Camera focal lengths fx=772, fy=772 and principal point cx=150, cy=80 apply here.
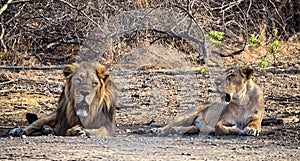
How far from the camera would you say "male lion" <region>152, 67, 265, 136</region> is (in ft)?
22.2

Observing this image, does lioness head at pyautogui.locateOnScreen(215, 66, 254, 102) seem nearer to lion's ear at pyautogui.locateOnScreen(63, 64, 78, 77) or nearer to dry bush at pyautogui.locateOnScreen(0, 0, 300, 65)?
lion's ear at pyautogui.locateOnScreen(63, 64, 78, 77)

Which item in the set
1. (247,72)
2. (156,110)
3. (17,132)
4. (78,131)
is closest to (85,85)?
(78,131)

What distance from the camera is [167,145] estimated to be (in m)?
5.75

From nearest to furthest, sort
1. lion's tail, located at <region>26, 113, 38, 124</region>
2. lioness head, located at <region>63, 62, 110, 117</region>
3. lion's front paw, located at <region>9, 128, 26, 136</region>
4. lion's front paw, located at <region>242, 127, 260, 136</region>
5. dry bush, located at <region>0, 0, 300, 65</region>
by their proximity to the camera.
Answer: lioness head, located at <region>63, 62, 110, 117</region>
lion's front paw, located at <region>242, 127, 260, 136</region>
lion's front paw, located at <region>9, 128, 26, 136</region>
lion's tail, located at <region>26, 113, 38, 124</region>
dry bush, located at <region>0, 0, 300, 65</region>

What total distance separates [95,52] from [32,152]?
511 centimetres

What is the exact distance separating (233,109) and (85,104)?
4.46 ft

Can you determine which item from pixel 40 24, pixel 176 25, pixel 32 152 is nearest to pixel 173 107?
pixel 176 25

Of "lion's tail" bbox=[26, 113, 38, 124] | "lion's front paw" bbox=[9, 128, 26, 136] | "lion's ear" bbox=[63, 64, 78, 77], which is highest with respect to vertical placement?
"lion's ear" bbox=[63, 64, 78, 77]

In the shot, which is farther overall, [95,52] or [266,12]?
[266,12]

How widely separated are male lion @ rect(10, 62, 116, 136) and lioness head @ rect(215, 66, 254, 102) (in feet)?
3.21

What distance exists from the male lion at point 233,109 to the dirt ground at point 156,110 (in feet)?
0.58

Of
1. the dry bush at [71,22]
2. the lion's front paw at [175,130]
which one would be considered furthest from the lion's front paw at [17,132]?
the dry bush at [71,22]

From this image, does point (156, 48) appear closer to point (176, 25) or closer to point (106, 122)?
point (176, 25)

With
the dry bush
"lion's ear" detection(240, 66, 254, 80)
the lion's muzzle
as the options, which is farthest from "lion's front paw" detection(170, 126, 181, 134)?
the dry bush
